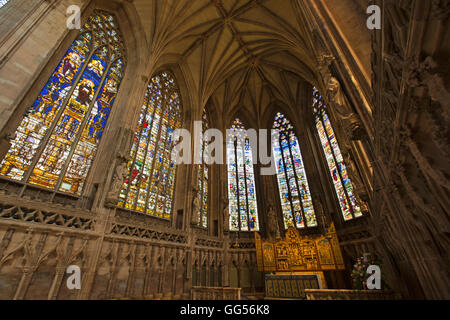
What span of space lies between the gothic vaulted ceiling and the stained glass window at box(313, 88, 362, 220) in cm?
A: 220

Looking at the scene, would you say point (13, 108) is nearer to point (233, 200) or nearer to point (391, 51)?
point (391, 51)

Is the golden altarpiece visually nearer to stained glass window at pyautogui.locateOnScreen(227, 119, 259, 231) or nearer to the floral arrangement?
the floral arrangement

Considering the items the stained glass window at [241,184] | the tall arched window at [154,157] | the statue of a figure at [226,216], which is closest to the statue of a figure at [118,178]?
the tall arched window at [154,157]

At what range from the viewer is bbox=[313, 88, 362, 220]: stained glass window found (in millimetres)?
9436

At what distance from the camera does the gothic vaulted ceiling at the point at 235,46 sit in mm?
9648

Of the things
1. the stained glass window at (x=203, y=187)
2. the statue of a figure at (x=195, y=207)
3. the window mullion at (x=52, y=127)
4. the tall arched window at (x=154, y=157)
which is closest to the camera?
the window mullion at (x=52, y=127)

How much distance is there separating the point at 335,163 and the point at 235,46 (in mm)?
9514

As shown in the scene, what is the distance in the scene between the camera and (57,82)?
606 centimetres

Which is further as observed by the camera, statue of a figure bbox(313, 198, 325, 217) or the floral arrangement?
statue of a figure bbox(313, 198, 325, 217)

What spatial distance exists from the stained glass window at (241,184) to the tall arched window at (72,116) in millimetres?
7944

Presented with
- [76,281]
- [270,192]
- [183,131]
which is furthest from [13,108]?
[270,192]

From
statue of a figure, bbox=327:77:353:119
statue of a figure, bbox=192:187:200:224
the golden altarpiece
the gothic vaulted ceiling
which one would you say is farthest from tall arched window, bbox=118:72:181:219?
statue of a figure, bbox=327:77:353:119

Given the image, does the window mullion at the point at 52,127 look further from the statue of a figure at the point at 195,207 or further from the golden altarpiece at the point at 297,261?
the golden altarpiece at the point at 297,261

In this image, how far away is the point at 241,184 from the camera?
1277 cm
